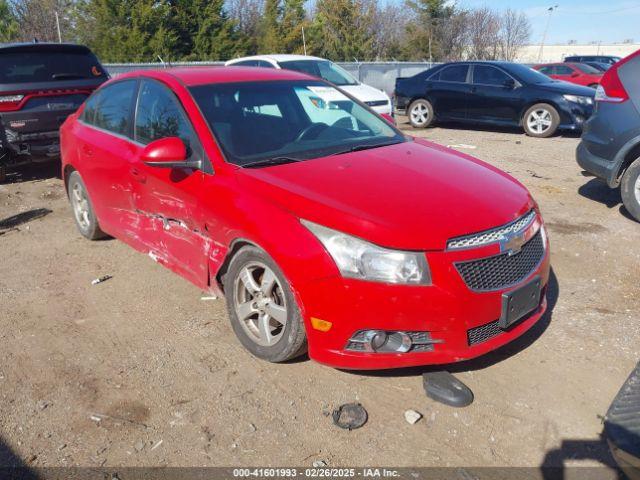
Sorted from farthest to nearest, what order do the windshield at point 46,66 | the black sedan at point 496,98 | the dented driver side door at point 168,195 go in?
the black sedan at point 496,98 < the windshield at point 46,66 < the dented driver side door at point 168,195

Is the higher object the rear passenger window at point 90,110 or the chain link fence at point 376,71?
the rear passenger window at point 90,110

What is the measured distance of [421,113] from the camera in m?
13.1

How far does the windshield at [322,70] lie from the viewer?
1118 centimetres

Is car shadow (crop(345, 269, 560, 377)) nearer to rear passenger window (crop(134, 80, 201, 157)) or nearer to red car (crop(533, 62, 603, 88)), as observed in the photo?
rear passenger window (crop(134, 80, 201, 157))

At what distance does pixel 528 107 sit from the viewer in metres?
11.4

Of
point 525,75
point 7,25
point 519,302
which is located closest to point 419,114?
point 525,75

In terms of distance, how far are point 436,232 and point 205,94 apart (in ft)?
6.59

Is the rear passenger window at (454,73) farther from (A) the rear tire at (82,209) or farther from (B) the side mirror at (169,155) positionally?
(B) the side mirror at (169,155)

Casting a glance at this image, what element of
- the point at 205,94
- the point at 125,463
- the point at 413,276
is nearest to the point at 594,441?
the point at 413,276

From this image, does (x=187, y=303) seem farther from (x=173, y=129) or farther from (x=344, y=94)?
(x=344, y=94)

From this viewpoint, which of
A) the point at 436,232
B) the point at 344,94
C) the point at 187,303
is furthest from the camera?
the point at 344,94

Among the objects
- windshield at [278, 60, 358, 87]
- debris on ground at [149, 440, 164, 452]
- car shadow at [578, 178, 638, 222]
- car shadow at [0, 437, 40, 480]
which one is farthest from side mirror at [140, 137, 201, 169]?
windshield at [278, 60, 358, 87]

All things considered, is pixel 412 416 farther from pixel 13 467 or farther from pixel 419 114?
pixel 419 114

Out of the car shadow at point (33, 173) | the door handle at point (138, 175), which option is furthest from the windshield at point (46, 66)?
the door handle at point (138, 175)
